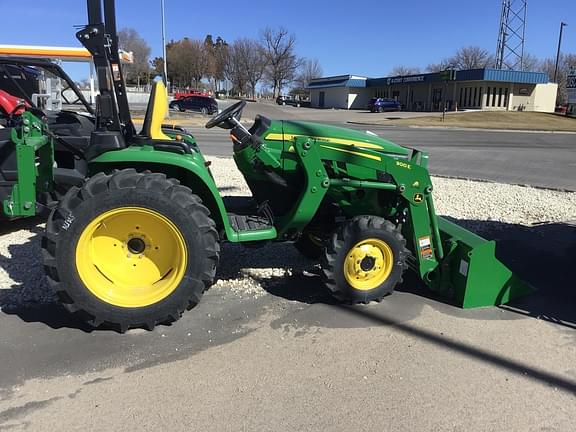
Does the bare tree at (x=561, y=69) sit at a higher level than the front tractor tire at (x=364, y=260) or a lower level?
higher

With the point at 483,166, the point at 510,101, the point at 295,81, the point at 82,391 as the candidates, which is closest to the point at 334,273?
the point at 82,391

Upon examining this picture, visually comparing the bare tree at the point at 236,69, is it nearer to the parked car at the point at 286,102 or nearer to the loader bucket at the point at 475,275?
the parked car at the point at 286,102

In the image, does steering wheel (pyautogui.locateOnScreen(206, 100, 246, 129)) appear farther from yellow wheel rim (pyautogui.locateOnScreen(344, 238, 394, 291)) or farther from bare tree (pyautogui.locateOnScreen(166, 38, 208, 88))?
bare tree (pyautogui.locateOnScreen(166, 38, 208, 88))

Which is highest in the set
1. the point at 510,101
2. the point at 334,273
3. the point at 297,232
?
the point at 510,101

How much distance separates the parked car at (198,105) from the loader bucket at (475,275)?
96.2 feet

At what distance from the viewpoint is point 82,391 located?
2895 millimetres

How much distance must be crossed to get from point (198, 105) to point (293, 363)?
1328 inches

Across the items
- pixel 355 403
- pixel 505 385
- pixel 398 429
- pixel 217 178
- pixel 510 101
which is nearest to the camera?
pixel 398 429

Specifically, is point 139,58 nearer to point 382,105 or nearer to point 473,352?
point 382,105

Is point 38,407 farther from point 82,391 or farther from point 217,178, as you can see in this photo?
point 217,178

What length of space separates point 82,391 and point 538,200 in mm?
7666

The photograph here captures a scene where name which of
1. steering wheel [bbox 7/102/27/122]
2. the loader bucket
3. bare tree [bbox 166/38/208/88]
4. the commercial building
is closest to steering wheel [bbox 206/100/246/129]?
the loader bucket

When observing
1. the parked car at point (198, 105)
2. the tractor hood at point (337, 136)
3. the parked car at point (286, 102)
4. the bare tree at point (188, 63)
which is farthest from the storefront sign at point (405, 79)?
the tractor hood at point (337, 136)

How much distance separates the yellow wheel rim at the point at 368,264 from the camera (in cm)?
397
